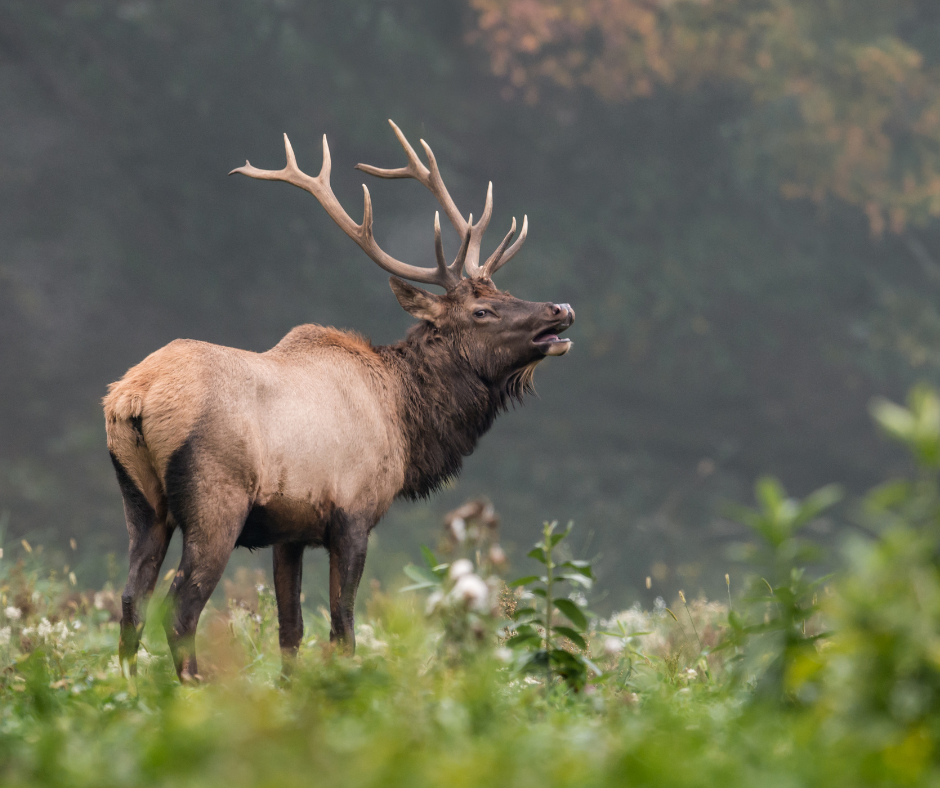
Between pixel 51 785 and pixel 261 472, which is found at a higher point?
pixel 261 472

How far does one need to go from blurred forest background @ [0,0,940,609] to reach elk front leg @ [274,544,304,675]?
26.5 feet

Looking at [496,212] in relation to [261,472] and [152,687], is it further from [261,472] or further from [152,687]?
[152,687]

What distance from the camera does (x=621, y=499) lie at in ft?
45.9

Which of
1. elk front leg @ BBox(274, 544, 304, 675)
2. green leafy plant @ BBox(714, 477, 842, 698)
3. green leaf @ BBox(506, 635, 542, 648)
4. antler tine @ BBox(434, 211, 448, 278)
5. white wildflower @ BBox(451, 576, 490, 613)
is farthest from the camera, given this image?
antler tine @ BBox(434, 211, 448, 278)

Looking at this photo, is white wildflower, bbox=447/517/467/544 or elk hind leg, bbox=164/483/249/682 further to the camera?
elk hind leg, bbox=164/483/249/682

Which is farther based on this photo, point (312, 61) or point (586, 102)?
point (586, 102)

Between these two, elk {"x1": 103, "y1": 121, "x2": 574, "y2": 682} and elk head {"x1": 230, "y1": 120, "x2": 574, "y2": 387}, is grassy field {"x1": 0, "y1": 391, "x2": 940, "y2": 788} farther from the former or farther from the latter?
elk head {"x1": 230, "y1": 120, "x2": 574, "y2": 387}

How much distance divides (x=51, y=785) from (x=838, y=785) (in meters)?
1.49

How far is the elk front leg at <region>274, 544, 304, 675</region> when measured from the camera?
4379 mm

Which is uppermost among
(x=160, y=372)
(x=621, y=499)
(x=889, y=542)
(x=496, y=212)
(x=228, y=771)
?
(x=496, y=212)

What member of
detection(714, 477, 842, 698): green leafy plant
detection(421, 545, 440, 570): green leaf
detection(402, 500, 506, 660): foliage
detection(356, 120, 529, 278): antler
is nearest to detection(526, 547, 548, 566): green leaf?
detection(402, 500, 506, 660): foliage

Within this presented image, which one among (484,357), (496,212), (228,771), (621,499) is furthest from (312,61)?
(228,771)

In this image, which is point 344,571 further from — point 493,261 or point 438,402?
point 493,261

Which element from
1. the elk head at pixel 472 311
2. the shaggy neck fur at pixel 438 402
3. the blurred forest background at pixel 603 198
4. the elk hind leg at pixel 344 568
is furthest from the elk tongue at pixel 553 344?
the blurred forest background at pixel 603 198
